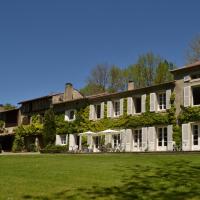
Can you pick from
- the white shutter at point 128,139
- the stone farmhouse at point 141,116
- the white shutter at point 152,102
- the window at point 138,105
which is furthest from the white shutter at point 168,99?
the white shutter at point 128,139

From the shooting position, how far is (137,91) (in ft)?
106

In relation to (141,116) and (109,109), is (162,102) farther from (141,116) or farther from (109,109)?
(109,109)

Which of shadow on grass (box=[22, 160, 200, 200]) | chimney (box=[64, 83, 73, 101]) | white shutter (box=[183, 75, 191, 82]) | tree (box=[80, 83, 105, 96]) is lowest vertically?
shadow on grass (box=[22, 160, 200, 200])

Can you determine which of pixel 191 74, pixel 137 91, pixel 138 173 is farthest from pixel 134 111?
pixel 138 173

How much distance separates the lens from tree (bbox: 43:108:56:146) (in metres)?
39.5

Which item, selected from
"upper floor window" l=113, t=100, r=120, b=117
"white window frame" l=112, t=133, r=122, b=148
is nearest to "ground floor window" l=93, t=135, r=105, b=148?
"white window frame" l=112, t=133, r=122, b=148

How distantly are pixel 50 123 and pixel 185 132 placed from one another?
15867 millimetres

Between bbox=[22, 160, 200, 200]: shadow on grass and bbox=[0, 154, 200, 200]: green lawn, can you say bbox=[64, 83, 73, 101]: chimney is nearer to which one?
bbox=[0, 154, 200, 200]: green lawn

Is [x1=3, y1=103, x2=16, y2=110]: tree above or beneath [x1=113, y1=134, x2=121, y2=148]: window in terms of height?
above

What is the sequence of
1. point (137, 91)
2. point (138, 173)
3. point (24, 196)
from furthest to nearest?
point (137, 91)
point (138, 173)
point (24, 196)

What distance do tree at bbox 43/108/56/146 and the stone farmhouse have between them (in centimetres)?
63

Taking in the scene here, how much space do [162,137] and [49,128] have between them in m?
13.5

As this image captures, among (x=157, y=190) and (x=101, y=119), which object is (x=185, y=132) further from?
(x=157, y=190)

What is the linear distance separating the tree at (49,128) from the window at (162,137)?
41.8ft
